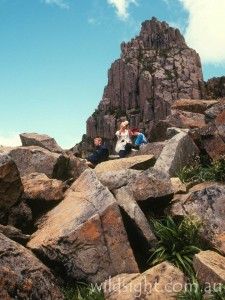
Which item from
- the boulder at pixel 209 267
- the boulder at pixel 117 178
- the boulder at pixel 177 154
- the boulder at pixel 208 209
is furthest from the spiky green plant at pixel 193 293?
the boulder at pixel 177 154

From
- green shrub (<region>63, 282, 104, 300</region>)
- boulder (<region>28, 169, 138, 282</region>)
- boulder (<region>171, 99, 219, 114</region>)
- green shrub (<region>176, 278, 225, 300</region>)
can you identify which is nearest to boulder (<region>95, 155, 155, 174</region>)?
boulder (<region>28, 169, 138, 282</region>)

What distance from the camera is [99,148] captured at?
1978 cm

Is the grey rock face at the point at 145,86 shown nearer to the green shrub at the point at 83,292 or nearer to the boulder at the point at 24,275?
the green shrub at the point at 83,292

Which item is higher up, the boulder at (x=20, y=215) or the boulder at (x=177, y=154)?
the boulder at (x=177, y=154)

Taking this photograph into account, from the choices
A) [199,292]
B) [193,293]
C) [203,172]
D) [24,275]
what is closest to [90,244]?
[24,275]

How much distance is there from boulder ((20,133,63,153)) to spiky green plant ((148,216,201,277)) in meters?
10.6

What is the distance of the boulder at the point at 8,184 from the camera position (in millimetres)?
10953

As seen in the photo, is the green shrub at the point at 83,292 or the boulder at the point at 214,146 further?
the boulder at the point at 214,146

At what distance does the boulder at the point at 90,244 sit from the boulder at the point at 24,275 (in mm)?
547

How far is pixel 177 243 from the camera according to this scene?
34.2 ft

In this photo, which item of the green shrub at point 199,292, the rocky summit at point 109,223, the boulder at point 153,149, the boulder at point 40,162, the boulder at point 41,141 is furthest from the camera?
the boulder at point 41,141

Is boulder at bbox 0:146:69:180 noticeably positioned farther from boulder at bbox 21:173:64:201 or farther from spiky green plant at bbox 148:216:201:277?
spiky green plant at bbox 148:216:201:277

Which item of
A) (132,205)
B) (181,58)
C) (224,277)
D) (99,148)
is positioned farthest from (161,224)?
(181,58)

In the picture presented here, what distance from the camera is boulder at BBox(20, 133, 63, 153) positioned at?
20.2 m
